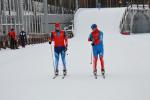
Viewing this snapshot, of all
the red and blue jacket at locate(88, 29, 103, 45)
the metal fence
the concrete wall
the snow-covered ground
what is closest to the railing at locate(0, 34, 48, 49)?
the metal fence

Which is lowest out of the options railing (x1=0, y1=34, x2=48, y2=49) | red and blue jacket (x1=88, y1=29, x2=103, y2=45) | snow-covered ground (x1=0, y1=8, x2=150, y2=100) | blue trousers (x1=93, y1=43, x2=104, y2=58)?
railing (x1=0, y1=34, x2=48, y2=49)

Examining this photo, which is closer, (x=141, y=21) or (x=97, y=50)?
(x=97, y=50)

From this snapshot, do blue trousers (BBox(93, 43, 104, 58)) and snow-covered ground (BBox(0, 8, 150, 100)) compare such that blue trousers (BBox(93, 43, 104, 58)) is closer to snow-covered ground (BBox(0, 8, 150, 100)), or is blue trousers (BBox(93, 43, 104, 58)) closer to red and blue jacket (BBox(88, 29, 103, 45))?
red and blue jacket (BBox(88, 29, 103, 45))

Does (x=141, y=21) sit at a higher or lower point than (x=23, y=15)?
lower

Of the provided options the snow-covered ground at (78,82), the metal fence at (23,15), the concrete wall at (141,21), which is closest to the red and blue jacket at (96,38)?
the snow-covered ground at (78,82)

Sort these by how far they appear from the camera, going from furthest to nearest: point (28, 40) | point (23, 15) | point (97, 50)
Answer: point (23, 15), point (28, 40), point (97, 50)

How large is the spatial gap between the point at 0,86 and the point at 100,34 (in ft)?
11.0

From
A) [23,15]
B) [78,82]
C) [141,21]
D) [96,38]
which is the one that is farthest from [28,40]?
[78,82]

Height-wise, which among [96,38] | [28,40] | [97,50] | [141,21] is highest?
[96,38]

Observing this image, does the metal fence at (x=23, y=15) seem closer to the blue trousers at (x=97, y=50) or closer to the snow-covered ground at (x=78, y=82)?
the snow-covered ground at (x=78, y=82)

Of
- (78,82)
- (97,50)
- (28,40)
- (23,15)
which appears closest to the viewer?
(78,82)

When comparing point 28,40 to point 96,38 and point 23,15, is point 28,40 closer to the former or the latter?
point 23,15

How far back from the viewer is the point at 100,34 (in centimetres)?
1305

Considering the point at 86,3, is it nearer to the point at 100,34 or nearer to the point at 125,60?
the point at 125,60
